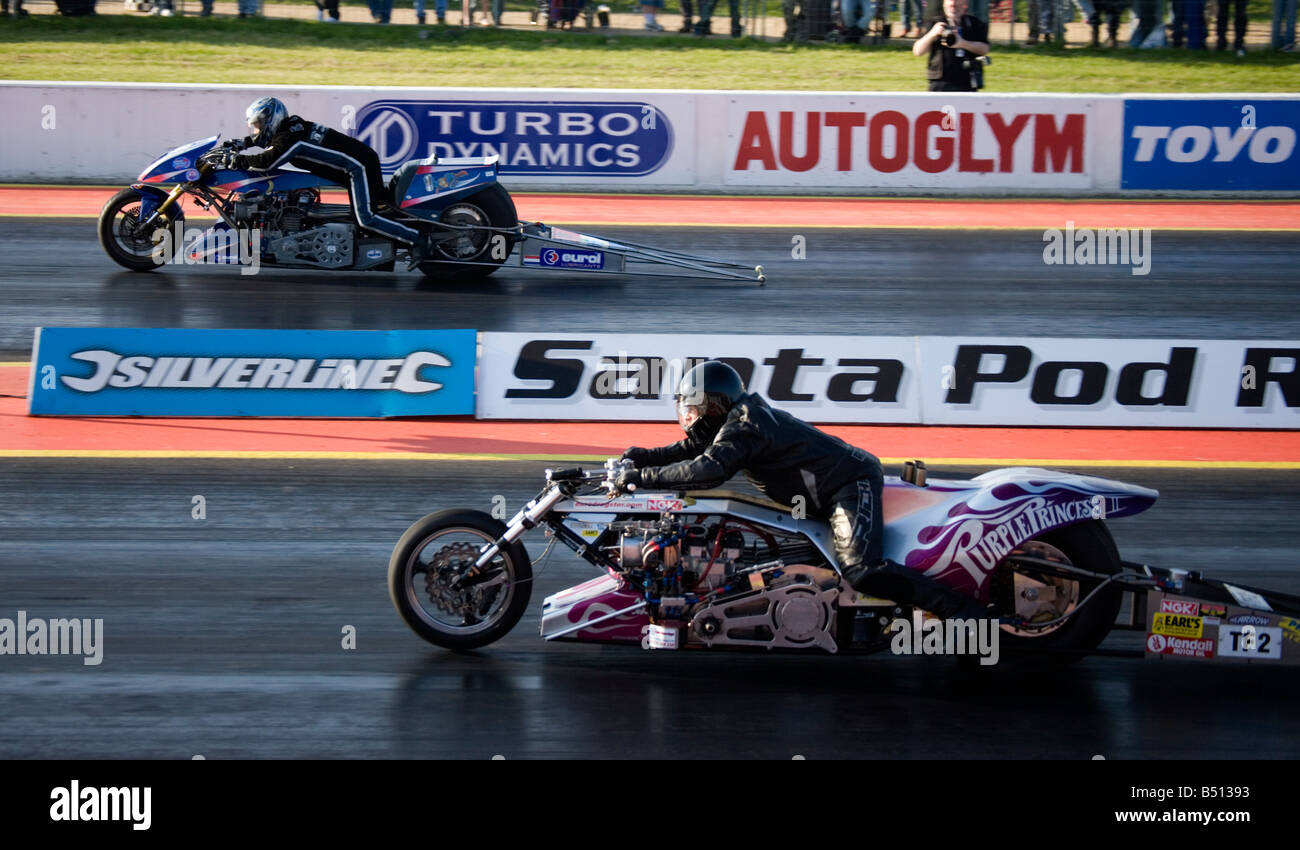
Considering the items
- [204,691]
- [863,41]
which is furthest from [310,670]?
[863,41]

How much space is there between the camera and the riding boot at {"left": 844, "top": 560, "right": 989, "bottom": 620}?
22.1 feet

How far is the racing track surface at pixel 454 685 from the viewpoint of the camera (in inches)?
251

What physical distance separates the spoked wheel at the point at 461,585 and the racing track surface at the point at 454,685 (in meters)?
0.16

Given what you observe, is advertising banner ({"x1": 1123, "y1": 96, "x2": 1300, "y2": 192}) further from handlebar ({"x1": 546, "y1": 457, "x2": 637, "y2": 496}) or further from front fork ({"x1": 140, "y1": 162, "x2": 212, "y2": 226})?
handlebar ({"x1": 546, "y1": 457, "x2": 637, "y2": 496})

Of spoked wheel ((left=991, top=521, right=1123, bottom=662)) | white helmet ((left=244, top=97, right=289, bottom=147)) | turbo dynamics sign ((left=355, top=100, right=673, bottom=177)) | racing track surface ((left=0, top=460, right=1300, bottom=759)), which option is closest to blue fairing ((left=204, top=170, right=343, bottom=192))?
white helmet ((left=244, top=97, right=289, bottom=147))

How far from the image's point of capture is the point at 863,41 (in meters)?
23.8

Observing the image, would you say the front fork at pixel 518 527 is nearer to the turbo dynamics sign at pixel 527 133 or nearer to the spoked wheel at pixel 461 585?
the spoked wheel at pixel 461 585

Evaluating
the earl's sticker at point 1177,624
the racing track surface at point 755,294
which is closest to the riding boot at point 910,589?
the earl's sticker at point 1177,624

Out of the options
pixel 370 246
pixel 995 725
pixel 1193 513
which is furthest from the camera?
pixel 370 246

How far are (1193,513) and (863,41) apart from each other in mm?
15977

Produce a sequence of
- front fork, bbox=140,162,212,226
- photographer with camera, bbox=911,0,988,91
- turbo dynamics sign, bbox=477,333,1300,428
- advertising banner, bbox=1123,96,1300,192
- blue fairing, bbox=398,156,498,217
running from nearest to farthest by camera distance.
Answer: turbo dynamics sign, bbox=477,333,1300,428 → front fork, bbox=140,162,212,226 → blue fairing, bbox=398,156,498,217 → photographer with camera, bbox=911,0,988,91 → advertising banner, bbox=1123,96,1300,192

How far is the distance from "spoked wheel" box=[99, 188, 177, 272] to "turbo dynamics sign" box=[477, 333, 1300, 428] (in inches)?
204

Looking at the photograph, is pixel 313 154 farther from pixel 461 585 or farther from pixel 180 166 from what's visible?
pixel 461 585

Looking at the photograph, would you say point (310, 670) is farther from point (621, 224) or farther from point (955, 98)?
point (955, 98)
